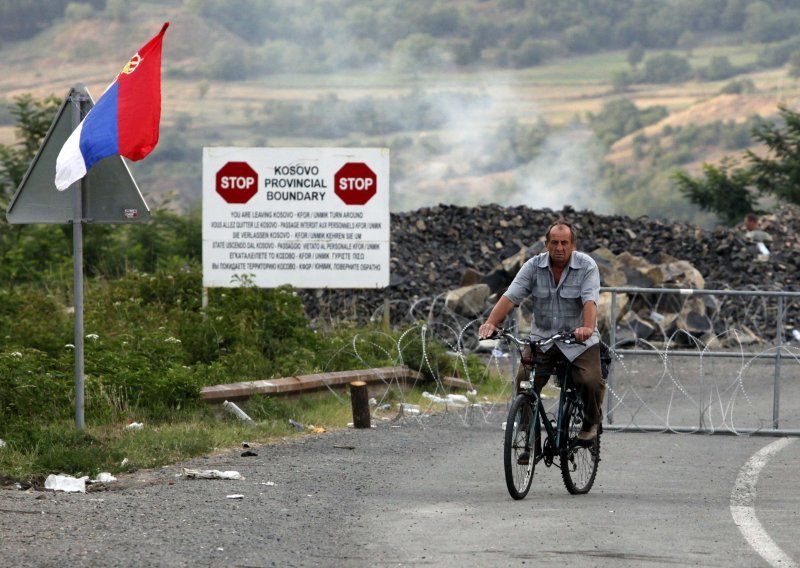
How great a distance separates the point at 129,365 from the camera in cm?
1562

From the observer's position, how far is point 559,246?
11242 mm

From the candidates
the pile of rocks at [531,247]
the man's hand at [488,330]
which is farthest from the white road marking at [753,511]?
the pile of rocks at [531,247]

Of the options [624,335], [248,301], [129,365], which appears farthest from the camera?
[624,335]

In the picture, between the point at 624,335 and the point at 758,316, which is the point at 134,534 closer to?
the point at 624,335

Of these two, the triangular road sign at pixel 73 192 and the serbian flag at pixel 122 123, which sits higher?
the serbian flag at pixel 122 123

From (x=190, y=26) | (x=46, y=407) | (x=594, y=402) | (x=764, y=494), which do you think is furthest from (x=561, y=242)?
(x=190, y=26)

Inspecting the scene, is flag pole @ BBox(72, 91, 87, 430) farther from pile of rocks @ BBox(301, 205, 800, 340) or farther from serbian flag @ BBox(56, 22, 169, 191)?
pile of rocks @ BBox(301, 205, 800, 340)

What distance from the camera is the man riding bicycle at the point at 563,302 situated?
11219 mm

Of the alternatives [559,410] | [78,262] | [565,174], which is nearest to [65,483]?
[78,262]

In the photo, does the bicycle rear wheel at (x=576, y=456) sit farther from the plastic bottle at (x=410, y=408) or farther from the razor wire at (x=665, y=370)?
the plastic bottle at (x=410, y=408)

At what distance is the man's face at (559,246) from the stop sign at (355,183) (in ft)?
32.5

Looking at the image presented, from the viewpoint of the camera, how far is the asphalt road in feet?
27.9

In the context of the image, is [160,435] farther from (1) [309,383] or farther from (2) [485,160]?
(2) [485,160]

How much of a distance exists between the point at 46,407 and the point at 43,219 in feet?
6.52
